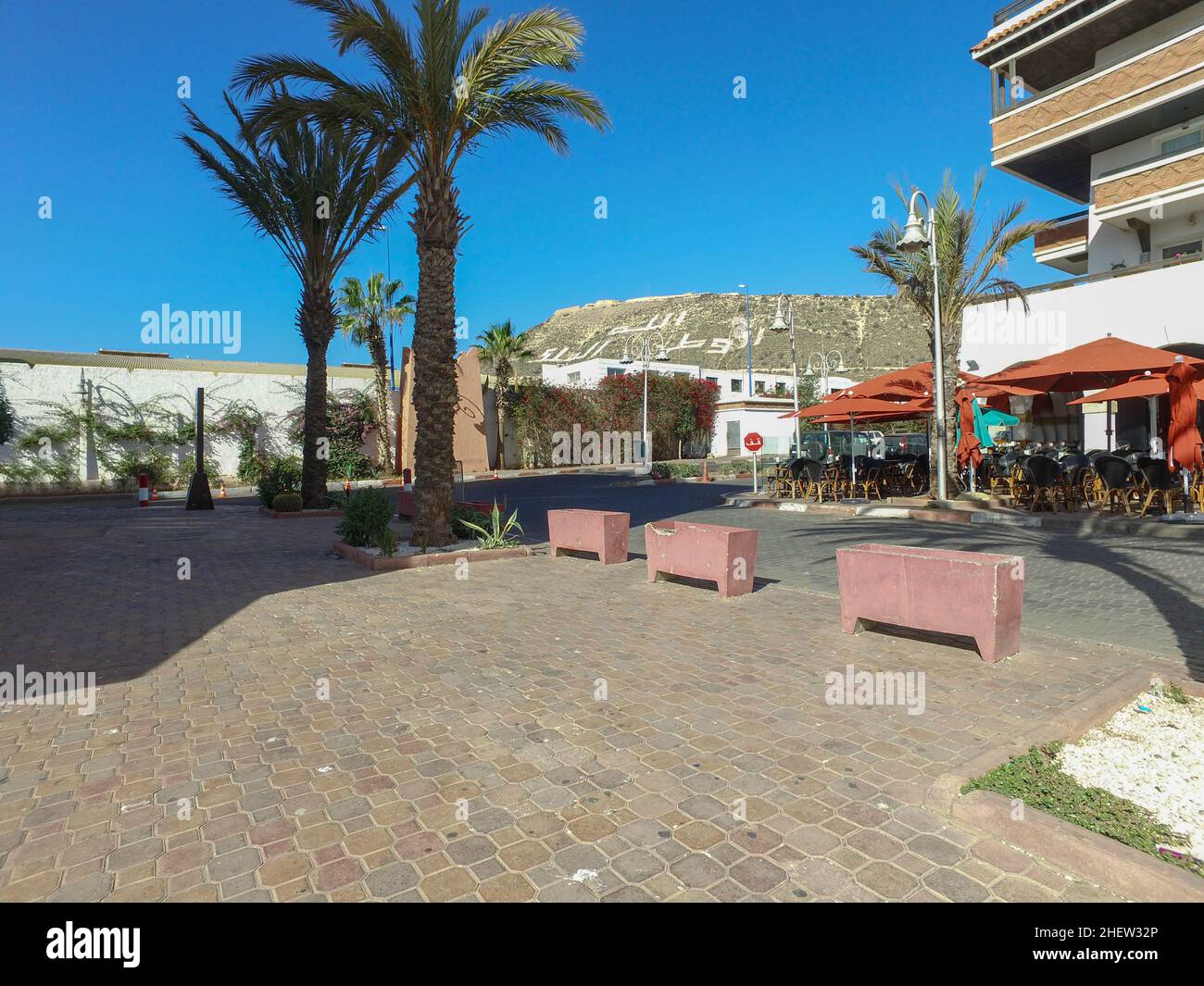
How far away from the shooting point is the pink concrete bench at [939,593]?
5117 millimetres

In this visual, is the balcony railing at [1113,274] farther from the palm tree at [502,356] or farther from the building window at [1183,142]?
the palm tree at [502,356]

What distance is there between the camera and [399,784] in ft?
11.3

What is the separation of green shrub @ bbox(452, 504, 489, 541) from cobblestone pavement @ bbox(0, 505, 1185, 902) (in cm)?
378

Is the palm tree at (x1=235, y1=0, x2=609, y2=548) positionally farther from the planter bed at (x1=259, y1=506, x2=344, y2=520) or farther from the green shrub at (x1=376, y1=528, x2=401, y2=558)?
the planter bed at (x1=259, y1=506, x2=344, y2=520)

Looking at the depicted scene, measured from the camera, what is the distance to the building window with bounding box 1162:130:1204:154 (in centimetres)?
1869

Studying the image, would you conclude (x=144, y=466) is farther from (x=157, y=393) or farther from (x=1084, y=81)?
(x=1084, y=81)

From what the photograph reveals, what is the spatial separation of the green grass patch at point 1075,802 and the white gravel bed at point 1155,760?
75 mm

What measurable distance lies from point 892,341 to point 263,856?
8451cm

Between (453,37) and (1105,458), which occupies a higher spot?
(453,37)

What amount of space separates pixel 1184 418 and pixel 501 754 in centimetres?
1144
